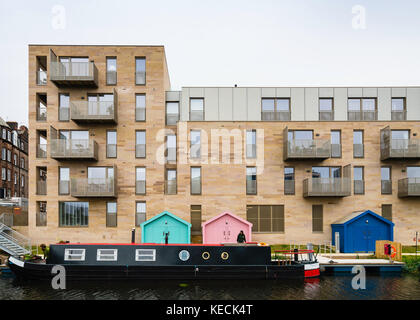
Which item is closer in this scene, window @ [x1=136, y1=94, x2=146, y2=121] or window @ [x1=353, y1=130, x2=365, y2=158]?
window @ [x1=353, y1=130, x2=365, y2=158]

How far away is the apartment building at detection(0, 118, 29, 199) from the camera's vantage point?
191 ft

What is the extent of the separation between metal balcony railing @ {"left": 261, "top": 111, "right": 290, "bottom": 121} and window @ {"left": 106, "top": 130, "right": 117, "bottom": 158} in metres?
13.1

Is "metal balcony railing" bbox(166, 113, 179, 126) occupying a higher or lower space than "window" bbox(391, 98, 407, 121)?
lower

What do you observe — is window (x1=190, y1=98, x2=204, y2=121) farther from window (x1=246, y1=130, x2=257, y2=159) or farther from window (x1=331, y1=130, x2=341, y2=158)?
window (x1=331, y1=130, x2=341, y2=158)

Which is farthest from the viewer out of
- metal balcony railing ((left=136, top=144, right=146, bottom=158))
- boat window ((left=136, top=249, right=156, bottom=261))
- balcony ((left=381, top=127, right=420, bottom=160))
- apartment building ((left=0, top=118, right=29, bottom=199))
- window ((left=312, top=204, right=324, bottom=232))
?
apartment building ((left=0, top=118, right=29, bottom=199))

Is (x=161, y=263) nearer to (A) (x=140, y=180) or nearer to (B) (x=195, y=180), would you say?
(B) (x=195, y=180)

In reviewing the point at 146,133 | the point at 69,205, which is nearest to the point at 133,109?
the point at 146,133

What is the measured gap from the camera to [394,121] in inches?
1243

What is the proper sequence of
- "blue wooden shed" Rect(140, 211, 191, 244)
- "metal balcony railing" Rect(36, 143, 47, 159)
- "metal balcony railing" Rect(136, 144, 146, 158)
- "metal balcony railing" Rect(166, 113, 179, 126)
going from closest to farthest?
"blue wooden shed" Rect(140, 211, 191, 244)
"metal balcony railing" Rect(36, 143, 47, 159)
"metal balcony railing" Rect(136, 144, 146, 158)
"metal balcony railing" Rect(166, 113, 179, 126)

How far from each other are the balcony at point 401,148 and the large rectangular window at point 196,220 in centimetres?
1663

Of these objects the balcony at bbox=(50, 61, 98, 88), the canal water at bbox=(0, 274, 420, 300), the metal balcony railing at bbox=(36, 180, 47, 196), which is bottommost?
the canal water at bbox=(0, 274, 420, 300)

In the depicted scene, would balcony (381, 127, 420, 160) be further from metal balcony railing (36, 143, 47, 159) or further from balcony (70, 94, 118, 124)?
metal balcony railing (36, 143, 47, 159)

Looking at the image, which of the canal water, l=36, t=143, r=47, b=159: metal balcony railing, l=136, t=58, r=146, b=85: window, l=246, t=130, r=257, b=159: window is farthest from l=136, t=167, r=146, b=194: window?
the canal water
